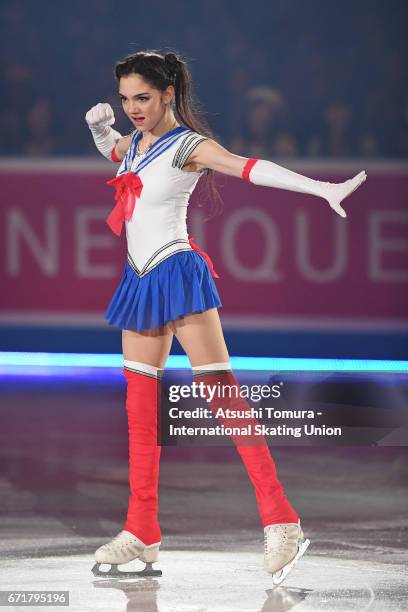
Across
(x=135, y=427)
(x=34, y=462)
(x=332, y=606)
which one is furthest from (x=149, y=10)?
(x=332, y=606)

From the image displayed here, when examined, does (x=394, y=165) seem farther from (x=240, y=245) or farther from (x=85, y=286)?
(x=85, y=286)

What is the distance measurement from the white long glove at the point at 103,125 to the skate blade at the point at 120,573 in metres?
1.49

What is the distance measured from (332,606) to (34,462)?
272 centimetres

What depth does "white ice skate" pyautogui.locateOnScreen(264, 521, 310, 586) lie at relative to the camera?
4.07 meters

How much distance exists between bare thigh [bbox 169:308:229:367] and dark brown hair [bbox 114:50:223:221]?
378mm

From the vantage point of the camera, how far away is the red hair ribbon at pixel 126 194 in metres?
4.24

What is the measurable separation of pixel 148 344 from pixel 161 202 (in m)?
0.48

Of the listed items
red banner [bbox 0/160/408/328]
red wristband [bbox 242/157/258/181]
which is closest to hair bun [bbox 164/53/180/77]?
red wristband [bbox 242/157/258/181]

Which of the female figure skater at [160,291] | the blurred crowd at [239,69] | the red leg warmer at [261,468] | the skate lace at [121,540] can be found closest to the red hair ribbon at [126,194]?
the female figure skater at [160,291]

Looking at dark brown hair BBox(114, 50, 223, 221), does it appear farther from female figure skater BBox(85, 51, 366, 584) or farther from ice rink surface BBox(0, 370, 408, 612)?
ice rink surface BBox(0, 370, 408, 612)

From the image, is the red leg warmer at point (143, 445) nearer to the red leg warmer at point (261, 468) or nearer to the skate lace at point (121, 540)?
the skate lace at point (121, 540)

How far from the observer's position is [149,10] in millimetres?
9625

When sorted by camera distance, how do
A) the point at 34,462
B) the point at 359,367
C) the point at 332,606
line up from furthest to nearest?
1. the point at 359,367
2. the point at 34,462
3. the point at 332,606

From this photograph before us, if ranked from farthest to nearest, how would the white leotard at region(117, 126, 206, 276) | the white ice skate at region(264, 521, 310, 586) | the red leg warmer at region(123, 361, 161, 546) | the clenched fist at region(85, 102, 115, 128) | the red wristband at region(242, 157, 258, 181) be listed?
1. the clenched fist at region(85, 102, 115, 128)
2. the red leg warmer at region(123, 361, 161, 546)
3. the white leotard at region(117, 126, 206, 276)
4. the white ice skate at region(264, 521, 310, 586)
5. the red wristband at region(242, 157, 258, 181)
